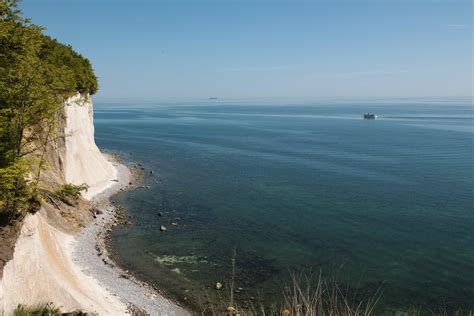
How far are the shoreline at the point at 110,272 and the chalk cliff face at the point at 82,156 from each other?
23.9ft

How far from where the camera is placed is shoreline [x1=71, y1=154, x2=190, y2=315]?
25094 millimetres

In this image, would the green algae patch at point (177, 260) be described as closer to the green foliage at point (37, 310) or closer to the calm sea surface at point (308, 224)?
the calm sea surface at point (308, 224)

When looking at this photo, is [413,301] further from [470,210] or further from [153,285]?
[470,210]

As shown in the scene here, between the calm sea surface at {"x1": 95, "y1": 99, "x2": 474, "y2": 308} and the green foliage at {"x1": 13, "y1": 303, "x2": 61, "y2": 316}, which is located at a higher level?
the green foliage at {"x1": 13, "y1": 303, "x2": 61, "y2": 316}

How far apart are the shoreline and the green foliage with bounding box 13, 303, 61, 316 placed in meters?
5.64

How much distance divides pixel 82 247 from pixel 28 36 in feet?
63.3

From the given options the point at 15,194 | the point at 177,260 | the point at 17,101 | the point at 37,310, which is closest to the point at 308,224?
the point at 177,260

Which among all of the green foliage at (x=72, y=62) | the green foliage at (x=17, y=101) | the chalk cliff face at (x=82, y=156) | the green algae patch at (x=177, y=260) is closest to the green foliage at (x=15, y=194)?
the green foliage at (x=17, y=101)

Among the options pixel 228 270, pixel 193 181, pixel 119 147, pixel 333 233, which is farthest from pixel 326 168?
pixel 119 147

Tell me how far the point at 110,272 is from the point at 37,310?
10.5 m

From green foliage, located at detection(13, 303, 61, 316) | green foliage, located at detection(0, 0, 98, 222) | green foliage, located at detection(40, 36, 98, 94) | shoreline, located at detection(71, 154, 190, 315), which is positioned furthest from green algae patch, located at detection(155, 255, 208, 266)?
green foliage, located at detection(40, 36, 98, 94)

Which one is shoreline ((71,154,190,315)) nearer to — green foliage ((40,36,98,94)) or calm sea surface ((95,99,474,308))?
calm sea surface ((95,99,474,308))

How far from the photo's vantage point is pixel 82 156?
50.6 m

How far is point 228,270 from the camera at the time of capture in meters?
30.7
